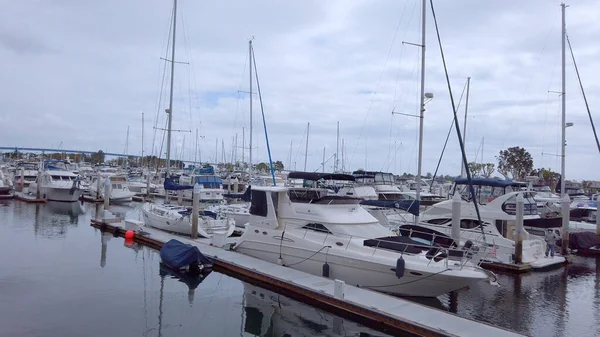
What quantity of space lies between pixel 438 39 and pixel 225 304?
11.8 metres

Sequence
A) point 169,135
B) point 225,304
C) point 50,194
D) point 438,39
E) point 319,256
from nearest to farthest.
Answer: point 225,304 < point 319,256 < point 438,39 < point 169,135 < point 50,194

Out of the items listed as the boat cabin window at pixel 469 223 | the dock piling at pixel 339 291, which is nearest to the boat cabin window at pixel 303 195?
the dock piling at pixel 339 291

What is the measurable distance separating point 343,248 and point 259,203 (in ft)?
11.7

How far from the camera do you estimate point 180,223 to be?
22.2m

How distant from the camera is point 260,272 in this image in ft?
45.3

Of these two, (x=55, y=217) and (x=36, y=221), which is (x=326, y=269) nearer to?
(x=36, y=221)

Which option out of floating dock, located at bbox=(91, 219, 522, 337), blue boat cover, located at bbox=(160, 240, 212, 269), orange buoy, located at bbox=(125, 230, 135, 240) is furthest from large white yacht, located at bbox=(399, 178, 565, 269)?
orange buoy, located at bbox=(125, 230, 135, 240)

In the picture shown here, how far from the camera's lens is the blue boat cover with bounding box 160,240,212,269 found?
14.9m

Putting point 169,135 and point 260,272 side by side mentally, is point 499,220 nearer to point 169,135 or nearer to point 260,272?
point 260,272

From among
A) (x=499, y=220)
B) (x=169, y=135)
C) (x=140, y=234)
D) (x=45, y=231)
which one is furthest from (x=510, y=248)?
(x=45, y=231)

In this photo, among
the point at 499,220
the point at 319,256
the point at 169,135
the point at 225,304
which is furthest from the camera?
the point at 169,135

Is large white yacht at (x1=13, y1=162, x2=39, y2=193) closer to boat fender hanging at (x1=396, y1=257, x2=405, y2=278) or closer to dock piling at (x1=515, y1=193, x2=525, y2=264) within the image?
boat fender hanging at (x1=396, y1=257, x2=405, y2=278)

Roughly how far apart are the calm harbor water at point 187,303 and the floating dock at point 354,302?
247 millimetres

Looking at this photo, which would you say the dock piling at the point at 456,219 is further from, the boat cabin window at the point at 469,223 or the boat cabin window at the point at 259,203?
the boat cabin window at the point at 259,203
